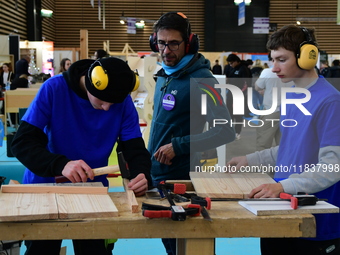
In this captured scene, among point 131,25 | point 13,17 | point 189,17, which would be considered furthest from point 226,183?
point 189,17

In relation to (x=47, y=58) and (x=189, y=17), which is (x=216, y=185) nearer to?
(x=47, y=58)

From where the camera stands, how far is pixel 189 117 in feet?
7.94

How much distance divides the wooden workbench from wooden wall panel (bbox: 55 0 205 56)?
2000cm

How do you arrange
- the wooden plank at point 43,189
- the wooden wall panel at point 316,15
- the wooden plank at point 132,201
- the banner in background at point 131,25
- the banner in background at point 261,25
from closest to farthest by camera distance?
the wooden plank at point 132,201
the wooden plank at point 43,189
the banner in background at point 261,25
the banner in background at point 131,25
the wooden wall panel at point 316,15

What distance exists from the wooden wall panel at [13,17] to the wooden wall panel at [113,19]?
467 cm

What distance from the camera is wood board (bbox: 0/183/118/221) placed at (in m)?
1.41

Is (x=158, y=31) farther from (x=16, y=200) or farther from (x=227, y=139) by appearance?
(x=16, y=200)

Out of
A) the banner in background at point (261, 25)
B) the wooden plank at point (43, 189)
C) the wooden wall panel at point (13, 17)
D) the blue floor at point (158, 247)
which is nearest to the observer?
the wooden plank at point (43, 189)

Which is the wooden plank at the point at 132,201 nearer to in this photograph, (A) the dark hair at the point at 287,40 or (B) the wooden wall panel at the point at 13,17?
(A) the dark hair at the point at 287,40

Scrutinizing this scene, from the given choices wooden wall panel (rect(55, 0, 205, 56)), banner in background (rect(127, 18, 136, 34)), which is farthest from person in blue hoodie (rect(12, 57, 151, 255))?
wooden wall panel (rect(55, 0, 205, 56))

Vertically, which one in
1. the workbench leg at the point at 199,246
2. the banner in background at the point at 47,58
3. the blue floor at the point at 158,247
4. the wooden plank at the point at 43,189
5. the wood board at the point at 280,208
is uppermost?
the banner in background at the point at 47,58

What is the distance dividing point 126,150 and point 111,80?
41 centimetres

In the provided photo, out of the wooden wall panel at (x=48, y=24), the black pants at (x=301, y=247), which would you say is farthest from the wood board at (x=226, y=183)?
the wooden wall panel at (x=48, y=24)

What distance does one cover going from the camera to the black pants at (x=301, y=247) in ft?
5.78
